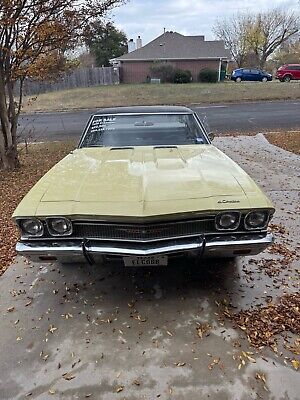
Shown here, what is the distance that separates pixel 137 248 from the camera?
289 cm

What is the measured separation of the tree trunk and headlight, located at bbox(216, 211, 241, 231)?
6765mm

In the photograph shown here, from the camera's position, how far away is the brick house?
3912cm

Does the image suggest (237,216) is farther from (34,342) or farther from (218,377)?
(34,342)

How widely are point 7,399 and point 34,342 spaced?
1.77ft

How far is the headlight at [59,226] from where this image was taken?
2926 millimetres

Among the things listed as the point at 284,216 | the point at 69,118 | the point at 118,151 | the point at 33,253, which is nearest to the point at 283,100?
the point at 69,118

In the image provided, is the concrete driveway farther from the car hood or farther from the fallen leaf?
the car hood

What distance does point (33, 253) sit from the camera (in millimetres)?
3010

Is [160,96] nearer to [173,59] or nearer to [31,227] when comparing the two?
[173,59]

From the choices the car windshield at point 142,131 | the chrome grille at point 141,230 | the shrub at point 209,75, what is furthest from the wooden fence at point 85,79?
the chrome grille at point 141,230

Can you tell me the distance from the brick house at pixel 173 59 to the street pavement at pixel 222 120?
18.2 metres

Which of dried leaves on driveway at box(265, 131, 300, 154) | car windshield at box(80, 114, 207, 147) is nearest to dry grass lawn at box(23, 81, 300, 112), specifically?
dried leaves on driveway at box(265, 131, 300, 154)

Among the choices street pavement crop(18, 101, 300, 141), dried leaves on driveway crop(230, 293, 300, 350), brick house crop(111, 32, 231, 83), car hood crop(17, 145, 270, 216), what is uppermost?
brick house crop(111, 32, 231, 83)

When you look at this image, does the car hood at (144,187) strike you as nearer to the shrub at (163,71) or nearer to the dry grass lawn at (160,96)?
the dry grass lawn at (160,96)
